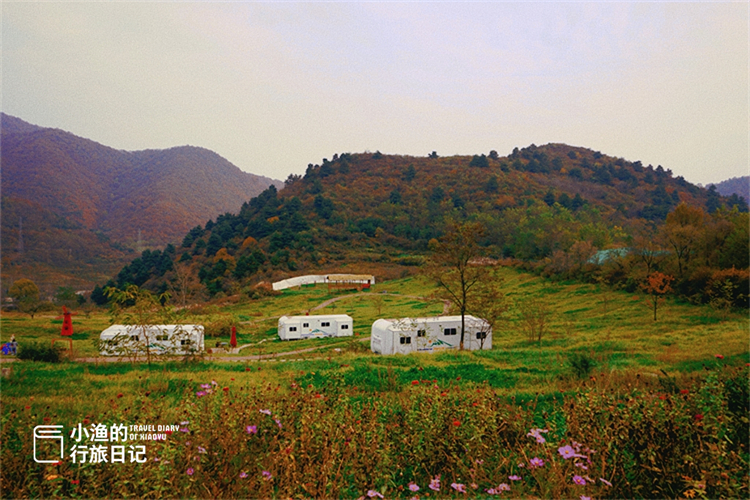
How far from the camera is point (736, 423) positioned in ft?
12.3

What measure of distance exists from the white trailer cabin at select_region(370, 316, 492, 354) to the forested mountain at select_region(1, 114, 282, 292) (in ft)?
230

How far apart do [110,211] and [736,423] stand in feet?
551

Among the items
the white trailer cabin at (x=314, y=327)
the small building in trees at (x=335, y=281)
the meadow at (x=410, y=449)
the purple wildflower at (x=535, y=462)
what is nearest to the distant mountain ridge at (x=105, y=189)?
the small building in trees at (x=335, y=281)

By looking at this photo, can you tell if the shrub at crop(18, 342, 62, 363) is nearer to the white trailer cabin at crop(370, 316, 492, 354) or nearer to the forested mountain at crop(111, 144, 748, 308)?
the white trailer cabin at crop(370, 316, 492, 354)

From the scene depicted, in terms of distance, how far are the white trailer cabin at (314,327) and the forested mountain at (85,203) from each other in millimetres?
58804

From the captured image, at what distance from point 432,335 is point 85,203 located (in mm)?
157663

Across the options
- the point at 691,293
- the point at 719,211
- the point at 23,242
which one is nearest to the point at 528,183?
the point at 719,211

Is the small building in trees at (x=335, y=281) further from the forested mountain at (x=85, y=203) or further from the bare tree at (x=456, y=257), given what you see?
the forested mountain at (x=85, y=203)

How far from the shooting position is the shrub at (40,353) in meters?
11.7

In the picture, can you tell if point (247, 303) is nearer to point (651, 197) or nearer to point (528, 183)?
point (528, 183)

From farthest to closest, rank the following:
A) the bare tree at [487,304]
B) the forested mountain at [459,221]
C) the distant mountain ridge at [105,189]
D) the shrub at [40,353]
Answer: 1. the distant mountain ridge at [105,189]
2. the forested mountain at [459,221]
3. the bare tree at [487,304]
4. the shrub at [40,353]

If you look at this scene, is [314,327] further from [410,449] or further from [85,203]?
[85,203]

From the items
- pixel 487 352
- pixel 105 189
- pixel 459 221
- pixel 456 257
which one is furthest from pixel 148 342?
pixel 105 189

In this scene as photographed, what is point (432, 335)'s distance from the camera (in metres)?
19.9
